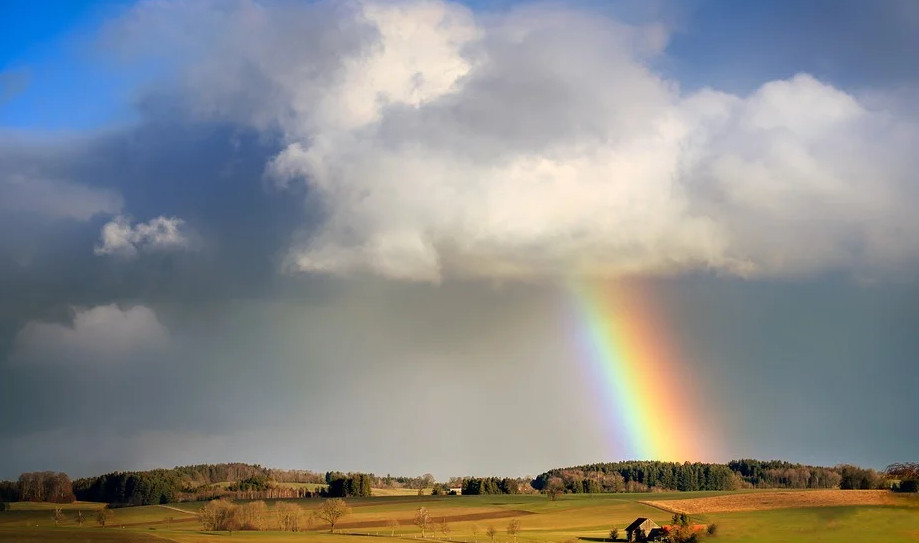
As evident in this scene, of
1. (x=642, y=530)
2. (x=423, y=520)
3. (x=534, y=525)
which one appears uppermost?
(x=642, y=530)

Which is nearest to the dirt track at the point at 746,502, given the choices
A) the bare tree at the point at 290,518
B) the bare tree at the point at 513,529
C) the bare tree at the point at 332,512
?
the bare tree at the point at 513,529

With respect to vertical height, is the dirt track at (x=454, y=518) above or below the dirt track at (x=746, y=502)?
below

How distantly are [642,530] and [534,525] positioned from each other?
28.9m

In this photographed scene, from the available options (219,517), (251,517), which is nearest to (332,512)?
(251,517)

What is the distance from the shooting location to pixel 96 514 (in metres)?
186

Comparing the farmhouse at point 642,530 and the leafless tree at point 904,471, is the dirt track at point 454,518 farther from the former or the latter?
the leafless tree at point 904,471

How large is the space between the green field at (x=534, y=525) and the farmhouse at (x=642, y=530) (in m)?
5.82

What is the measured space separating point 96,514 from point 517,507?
9325cm

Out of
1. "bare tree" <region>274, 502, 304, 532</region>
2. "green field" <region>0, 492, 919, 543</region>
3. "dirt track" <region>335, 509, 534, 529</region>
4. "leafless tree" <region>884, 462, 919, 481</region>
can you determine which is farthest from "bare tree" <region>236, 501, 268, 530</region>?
"leafless tree" <region>884, 462, 919, 481</region>

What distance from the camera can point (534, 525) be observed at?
163 m

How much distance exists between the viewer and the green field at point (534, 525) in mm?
66562

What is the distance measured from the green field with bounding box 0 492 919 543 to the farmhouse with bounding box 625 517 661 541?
5.82 metres

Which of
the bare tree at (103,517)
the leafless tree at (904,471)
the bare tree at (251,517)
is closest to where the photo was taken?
the leafless tree at (904,471)

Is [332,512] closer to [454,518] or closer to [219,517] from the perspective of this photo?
[219,517]
